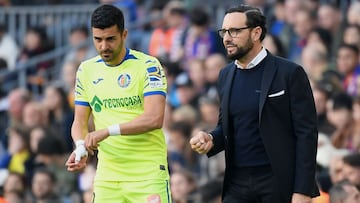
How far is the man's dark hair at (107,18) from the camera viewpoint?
374 inches

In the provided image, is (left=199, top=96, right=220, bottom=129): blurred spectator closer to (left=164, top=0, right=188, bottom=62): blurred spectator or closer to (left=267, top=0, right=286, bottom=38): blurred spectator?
(left=267, top=0, right=286, bottom=38): blurred spectator

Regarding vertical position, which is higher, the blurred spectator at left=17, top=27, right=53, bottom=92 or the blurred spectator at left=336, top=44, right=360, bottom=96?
the blurred spectator at left=336, top=44, right=360, bottom=96

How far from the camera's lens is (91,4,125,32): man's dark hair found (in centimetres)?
951

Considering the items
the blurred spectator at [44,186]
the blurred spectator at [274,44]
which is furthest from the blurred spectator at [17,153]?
the blurred spectator at [274,44]

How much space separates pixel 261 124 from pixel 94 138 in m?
1.34

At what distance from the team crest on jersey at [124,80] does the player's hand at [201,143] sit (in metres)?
0.84

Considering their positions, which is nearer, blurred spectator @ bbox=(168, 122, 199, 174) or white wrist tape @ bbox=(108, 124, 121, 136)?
white wrist tape @ bbox=(108, 124, 121, 136)

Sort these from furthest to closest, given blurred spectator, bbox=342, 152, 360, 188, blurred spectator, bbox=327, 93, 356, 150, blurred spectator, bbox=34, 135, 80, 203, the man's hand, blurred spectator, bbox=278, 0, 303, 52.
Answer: blurred spectator, bbox=278, 0, 303, 52
blurred spectator, bbox=34, 135, 80, 203
blurred spectator, bbox=327, 93, 356, 150
blurred spectator, bbox=342, 152, 360, 188
the man's hand

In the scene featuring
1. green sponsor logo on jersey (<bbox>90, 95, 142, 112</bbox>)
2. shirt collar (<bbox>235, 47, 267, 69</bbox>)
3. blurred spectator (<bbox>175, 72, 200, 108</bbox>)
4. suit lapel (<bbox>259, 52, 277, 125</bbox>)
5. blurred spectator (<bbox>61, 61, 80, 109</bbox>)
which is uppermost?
shirt collar (<bbox>235, 47, 267, 69</bbox>)

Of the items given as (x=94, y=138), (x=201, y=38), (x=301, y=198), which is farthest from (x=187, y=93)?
(x=301, y=198)

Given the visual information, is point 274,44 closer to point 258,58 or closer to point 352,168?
point 352,168

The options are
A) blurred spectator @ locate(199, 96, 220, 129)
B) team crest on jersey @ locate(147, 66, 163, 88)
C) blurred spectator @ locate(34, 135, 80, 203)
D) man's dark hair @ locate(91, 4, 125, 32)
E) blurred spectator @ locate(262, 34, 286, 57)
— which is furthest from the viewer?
blurred spectator @ locate(262, 34, 286, 57)

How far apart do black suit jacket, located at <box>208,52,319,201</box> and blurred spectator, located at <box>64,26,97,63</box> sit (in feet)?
34.5

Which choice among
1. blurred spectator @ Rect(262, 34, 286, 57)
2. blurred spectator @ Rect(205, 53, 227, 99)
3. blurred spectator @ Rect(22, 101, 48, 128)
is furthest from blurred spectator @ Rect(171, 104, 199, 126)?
blurred spectator @ Rect(22, 101, 48, 128)
